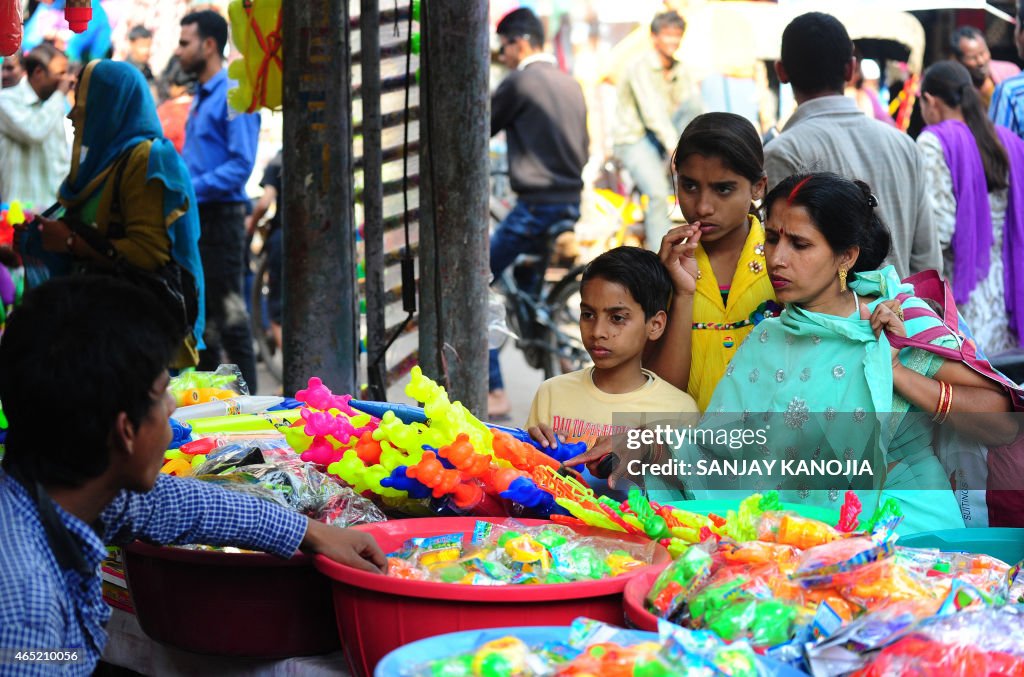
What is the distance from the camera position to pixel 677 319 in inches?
111

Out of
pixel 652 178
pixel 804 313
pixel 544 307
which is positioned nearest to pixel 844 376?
pixel 804 313

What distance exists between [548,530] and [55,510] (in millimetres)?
788

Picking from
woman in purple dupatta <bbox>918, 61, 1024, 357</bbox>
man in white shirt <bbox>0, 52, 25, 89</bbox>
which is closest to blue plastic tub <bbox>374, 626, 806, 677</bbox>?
woman in purple dupatta <bbox>918, 61, 1024, 357</bbox>

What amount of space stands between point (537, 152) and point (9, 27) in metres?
3.74

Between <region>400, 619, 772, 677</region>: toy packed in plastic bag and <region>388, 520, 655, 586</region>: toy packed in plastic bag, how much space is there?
0.76 ft

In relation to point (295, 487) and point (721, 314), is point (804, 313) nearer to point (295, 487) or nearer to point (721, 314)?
point (721, 314)

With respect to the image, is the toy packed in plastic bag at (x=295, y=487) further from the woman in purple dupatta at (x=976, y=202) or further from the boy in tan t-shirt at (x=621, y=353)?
the woman in purple dupatta at (x=976, y=202)

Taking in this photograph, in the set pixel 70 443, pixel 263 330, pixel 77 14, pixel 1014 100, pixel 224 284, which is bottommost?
pixel 263 330

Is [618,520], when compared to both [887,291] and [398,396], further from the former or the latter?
[398,396]

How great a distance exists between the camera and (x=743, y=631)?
163 centimetres

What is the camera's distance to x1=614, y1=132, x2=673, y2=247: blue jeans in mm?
7898

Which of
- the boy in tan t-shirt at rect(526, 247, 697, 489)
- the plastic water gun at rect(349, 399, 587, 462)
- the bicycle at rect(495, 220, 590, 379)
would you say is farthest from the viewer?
the bicycle at rect(495, 220, 590, 379)

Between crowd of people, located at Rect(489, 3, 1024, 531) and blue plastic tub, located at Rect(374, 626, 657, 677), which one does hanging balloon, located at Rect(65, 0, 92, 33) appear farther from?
blue plastic tub, located at Rect(374, 626, 657, 677)

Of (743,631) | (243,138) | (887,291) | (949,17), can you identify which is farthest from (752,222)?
(949,17)
